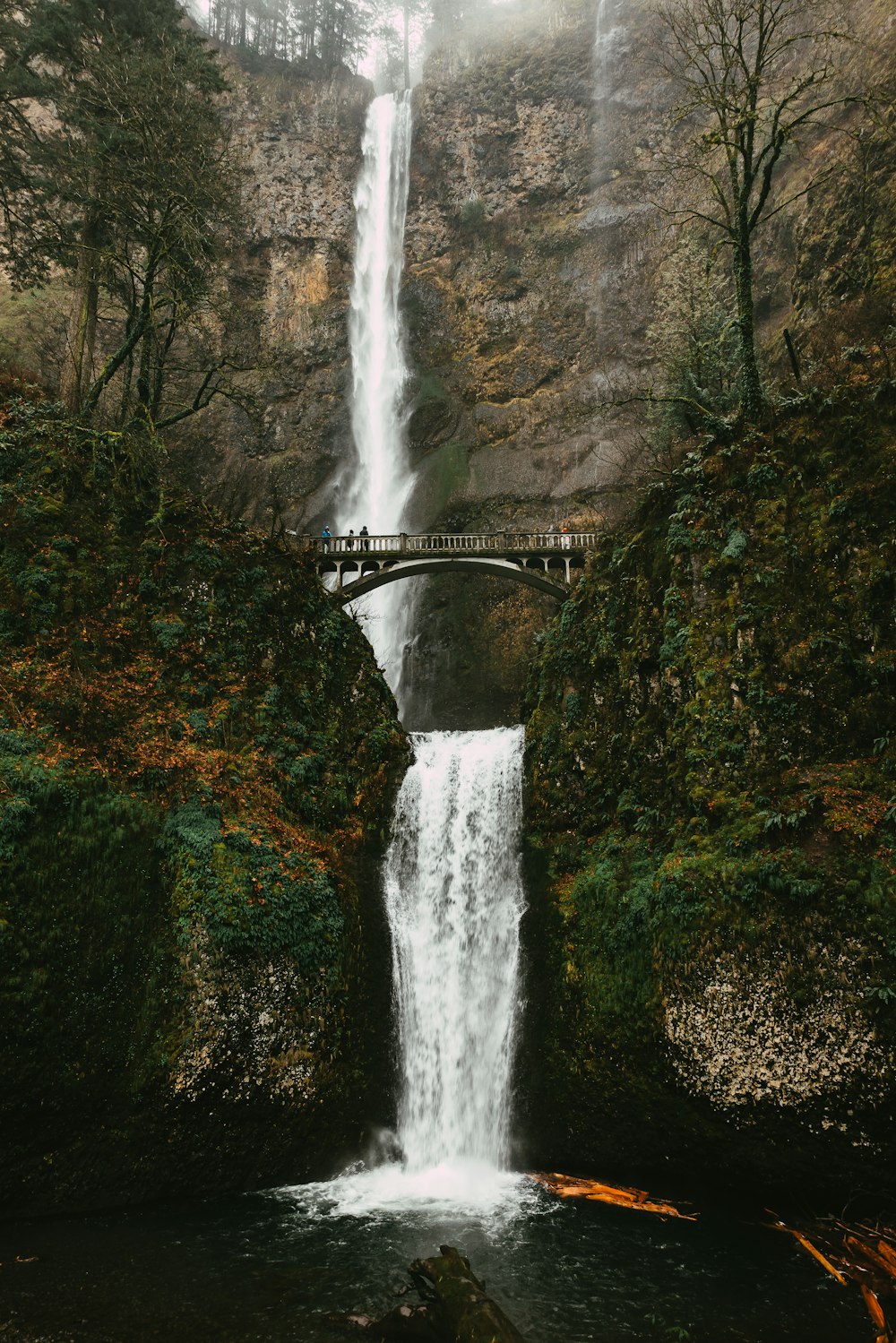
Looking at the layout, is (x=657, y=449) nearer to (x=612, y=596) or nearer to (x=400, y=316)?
(x=612, y=596)

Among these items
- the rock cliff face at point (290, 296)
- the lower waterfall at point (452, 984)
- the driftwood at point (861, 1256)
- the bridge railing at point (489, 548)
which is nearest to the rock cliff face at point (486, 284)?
the rock cliff face at point (290, 296)

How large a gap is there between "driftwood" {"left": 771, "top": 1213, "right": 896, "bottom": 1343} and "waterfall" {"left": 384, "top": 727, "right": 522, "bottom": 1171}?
4.64m

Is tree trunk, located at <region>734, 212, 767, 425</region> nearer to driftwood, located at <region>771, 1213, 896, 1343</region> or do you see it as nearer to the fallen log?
driftwood, located at <region>771, 1213, 896, 1343</region>

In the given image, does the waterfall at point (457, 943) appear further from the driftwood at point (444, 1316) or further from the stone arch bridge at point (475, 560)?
the stone arch bridge at point (475, 560)

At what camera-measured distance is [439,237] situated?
4225cm

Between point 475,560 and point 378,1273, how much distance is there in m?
22.9

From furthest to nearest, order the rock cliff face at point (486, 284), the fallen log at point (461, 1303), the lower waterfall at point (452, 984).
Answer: the rock cliff face at point (486, 284)
the lower waterfall at point (452, 984)
the fallen log at point (461, 1303)

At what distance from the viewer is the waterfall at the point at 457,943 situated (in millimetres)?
12844

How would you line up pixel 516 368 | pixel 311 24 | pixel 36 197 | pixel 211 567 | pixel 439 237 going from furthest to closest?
pixel 311 24 < pixel 439 237 < pixel 516 368 < pixel 36 197 < pixel 211 567

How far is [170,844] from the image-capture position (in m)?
12.3

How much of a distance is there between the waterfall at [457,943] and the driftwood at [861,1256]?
15.2 ft

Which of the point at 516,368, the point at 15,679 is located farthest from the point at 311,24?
the point at 15,679

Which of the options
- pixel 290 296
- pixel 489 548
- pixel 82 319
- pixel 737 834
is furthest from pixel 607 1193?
pixel 290 296

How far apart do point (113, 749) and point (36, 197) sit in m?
14.9
